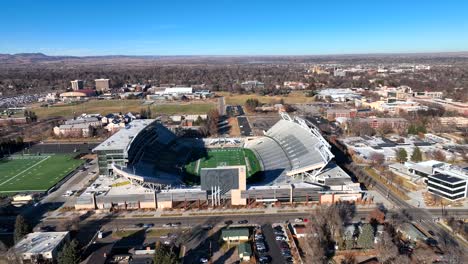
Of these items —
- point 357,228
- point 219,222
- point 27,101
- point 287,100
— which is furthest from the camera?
point 27,101

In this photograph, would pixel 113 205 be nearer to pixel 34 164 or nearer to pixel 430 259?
pixel 34 164

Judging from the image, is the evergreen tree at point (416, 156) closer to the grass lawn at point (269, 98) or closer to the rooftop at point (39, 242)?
the rooftop at point (39, 242)

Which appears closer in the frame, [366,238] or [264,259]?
[264,259]

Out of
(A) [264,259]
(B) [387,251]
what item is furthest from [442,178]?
(A) [264,259]

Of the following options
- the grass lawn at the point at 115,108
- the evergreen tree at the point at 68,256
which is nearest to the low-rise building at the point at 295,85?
the grass lawn at the point at 115,108

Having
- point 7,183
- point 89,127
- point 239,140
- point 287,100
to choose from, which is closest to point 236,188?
→ point 239,140

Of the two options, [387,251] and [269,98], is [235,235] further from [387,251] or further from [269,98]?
[269,98]
